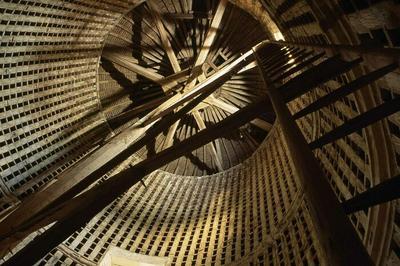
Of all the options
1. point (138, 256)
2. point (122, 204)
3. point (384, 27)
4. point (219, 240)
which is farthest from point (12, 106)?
point (384, 27)

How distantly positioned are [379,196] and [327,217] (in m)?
0.38

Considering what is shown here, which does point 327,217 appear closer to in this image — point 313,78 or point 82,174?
point 313,78

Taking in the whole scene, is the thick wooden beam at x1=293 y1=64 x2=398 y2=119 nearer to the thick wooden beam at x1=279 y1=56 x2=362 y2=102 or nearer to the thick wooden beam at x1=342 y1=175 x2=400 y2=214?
the thick wooden beam at x1=279 y1=56 x2=362 y2=102

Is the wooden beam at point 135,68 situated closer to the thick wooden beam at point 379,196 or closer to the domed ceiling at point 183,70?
the domed ceiling at point 183,70

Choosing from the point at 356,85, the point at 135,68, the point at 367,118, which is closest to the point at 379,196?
the point at 367,118

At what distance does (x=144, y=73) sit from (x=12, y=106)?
3714 millimetres

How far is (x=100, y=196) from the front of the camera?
2344 millimetres

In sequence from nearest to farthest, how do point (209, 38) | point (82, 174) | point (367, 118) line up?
point (367, 118), point (82, 174), point (209, 38)

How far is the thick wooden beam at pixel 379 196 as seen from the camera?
143 centimetres

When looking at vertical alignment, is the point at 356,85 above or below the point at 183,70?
below

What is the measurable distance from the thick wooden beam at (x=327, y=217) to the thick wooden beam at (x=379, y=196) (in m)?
0.17

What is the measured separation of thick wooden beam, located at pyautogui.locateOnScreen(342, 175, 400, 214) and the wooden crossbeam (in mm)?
1457

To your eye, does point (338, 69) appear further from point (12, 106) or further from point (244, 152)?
point (244, 152)

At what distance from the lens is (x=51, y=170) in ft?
18.7
